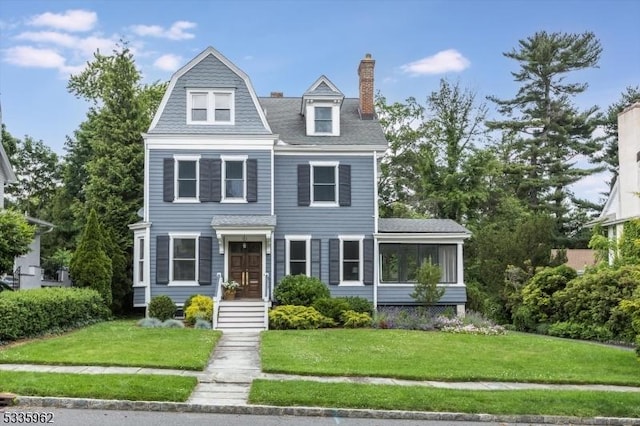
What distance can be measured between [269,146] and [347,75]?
9607 mm

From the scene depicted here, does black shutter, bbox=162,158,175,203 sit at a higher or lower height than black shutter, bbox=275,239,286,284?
higher

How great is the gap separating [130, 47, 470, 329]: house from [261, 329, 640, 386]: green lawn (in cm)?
515

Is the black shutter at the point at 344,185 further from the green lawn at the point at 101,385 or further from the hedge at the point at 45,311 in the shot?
the green lawn at the point at 101,385

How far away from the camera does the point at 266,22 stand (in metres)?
17.3

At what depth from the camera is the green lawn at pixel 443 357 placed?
1316 cm

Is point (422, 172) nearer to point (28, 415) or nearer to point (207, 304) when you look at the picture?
point (207, 304)

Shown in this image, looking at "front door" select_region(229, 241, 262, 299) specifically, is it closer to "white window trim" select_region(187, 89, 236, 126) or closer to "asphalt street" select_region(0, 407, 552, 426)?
"white window trim" select_region(187, 89, 236, 126)

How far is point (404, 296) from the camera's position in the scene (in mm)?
25094

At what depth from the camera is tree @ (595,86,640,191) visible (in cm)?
4712

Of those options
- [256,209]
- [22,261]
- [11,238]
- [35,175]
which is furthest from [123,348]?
[35,175]

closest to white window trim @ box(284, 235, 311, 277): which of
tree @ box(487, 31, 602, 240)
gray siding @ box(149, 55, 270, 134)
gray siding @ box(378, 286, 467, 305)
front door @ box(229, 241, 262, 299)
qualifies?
front door @ box(229, 241, 262, 299)

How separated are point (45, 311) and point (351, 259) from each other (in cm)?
1113

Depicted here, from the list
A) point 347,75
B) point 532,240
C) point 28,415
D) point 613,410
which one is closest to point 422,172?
point 347,75

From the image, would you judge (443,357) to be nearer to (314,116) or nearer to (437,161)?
(314,116)
